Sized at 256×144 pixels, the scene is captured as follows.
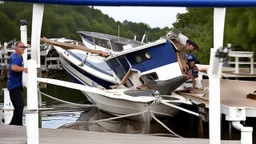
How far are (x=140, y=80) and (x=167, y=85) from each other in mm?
1639

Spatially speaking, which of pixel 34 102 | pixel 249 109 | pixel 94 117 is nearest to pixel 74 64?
pixel 94 117

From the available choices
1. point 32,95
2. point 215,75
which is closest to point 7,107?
point 32,95

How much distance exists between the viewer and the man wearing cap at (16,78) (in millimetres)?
9195

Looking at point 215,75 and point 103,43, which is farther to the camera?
point 103,43

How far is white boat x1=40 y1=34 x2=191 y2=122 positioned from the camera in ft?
54.0

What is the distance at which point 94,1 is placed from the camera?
7652 millimetres

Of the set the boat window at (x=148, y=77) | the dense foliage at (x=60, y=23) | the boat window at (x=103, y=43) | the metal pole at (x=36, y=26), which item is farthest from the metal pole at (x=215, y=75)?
the dense foliage at (x=60, y=23)

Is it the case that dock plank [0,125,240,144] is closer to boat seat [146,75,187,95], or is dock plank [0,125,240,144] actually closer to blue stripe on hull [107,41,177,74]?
boat seat [146,75,187,95]

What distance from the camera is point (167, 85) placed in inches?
668

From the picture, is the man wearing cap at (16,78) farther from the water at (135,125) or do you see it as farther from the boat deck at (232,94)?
the water at (135,125)

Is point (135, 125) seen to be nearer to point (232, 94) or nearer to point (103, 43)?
point (232, 94)

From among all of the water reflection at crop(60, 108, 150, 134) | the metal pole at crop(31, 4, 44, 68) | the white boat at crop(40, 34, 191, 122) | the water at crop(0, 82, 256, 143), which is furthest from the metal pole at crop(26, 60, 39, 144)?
the water reflection at crop(60, 108, 150, 134)

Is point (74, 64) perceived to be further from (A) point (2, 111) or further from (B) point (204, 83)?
(A) point (2, 111)

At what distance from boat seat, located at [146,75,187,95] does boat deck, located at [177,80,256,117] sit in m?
0.39
